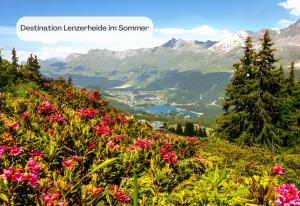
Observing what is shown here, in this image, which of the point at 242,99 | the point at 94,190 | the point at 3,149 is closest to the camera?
the point at 94,190

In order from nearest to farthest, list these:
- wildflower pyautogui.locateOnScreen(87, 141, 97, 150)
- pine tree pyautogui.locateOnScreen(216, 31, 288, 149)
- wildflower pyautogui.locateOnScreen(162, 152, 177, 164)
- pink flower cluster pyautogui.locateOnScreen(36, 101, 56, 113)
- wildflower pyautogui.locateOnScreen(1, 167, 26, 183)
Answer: wildflower pyautogui.locateOnScreen(1, 167, 26, 183) < wildflower pyautogui.locateOnScreen(87, 141, 97, 150) < wildflower pyautogui.locateOnScreen(162, 152, 177, 164) < pink flower cluster pyautogui.locateOnScreen(36, 101, 56, 113) < pine tree pyautogui.locateOnScreen(216, 31, 288, 149)

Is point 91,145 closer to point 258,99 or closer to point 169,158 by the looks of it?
point 169,158

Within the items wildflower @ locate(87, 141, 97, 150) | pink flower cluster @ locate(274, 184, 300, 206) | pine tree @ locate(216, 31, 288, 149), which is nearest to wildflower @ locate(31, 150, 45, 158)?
wildflower @ locate(87, 141, 97, 150)

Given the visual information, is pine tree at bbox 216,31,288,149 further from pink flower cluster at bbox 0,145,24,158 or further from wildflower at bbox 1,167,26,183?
wildflower at bbox 1,167,26,183

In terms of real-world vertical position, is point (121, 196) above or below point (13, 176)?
below

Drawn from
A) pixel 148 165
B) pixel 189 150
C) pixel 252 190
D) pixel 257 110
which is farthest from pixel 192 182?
pixel 257 110

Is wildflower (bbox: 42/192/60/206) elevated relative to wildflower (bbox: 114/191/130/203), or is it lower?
elevated

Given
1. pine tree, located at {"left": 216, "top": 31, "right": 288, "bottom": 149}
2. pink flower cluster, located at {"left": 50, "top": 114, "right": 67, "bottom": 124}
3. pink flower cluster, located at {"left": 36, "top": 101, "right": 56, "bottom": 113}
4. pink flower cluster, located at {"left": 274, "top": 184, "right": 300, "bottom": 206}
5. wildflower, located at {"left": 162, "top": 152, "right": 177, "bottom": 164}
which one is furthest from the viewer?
pine tree, located at {"left": 216, "top": 31, "right": 288, "bottom": 149}

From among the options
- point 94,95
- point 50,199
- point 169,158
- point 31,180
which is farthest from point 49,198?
point 94,95

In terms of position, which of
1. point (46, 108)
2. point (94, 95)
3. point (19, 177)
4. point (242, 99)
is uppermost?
point (94, 95)

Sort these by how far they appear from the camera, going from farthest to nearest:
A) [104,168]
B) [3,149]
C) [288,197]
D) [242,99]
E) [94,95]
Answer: [242,99]
[94,95]
[104,168]
[3,149]
[288,197]

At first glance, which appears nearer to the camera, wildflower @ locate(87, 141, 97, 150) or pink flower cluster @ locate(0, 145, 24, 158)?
pink flower cluster @ locate(0, 145, 24, 158)

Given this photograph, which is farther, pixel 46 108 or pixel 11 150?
pixel 46 108

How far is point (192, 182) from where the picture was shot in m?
6.23
